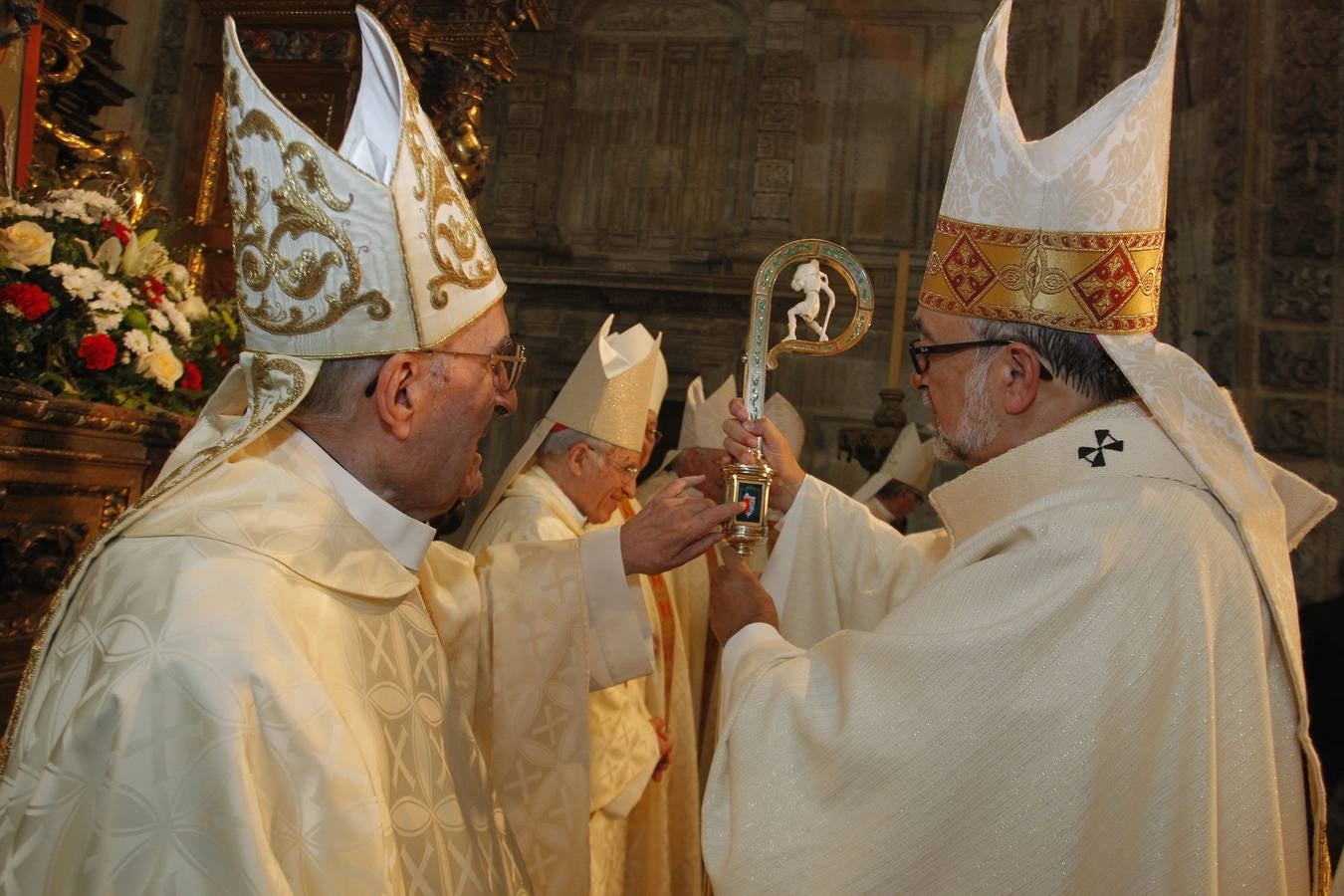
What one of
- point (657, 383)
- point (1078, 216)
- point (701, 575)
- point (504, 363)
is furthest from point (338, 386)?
point (701, 575)

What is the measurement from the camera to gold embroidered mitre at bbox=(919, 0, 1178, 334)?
193cm

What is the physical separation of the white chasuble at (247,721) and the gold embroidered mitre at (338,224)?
196mm

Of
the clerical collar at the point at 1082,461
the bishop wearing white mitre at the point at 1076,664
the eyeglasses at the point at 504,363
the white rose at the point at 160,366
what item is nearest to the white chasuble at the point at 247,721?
the eyeglasses at the point at 504,363

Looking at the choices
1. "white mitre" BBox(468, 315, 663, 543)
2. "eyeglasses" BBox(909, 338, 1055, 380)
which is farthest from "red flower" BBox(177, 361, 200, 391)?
"eyeglasses" BBox(909, 338, 1055, 380)

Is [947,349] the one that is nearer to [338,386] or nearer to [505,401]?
[505,401]

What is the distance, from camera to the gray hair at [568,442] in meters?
3.76

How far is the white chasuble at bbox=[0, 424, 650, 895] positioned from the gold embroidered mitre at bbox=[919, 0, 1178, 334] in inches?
48.9

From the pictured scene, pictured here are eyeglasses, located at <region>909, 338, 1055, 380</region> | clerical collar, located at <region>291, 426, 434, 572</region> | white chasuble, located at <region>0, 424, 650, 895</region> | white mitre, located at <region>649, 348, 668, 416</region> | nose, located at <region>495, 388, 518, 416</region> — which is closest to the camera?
white chasuble, located at <region>0, 424, 650, 895</region>

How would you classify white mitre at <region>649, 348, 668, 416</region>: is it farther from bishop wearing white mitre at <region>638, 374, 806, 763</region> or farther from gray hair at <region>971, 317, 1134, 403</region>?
gray hair at <region>971, 317, 1134, 403</region>

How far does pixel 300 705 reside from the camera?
4.34 feet

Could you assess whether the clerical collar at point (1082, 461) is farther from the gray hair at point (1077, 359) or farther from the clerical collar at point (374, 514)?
the clerical collar at point (374, 514)

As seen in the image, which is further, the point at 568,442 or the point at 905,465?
the point at 905,465

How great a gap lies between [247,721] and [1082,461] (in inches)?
52.9

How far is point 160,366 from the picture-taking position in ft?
10.3
